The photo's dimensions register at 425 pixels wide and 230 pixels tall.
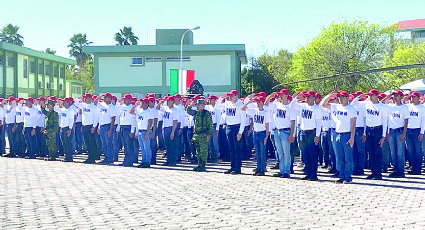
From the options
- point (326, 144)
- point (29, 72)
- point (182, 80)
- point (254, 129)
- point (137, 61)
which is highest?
point (137, 61)

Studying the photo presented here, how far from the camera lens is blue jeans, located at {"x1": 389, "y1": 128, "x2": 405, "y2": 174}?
1401 centimetres

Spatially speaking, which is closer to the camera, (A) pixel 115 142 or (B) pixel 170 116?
(B) pixel 170 116

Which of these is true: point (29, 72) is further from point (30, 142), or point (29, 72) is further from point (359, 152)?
point (359, 152)

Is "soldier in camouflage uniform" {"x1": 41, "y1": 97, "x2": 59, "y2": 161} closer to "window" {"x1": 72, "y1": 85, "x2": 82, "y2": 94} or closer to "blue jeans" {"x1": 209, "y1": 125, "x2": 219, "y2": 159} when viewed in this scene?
"blue jeans" {"x1": 209, "y1": 125, "x2": 219, "y2": 159}

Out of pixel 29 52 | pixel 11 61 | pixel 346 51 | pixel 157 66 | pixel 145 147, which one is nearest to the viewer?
pixel 145 147

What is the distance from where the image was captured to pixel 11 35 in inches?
3706

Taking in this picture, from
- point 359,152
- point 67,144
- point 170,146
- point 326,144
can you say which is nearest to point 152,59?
point 67,144

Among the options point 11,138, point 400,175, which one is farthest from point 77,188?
point 11,138

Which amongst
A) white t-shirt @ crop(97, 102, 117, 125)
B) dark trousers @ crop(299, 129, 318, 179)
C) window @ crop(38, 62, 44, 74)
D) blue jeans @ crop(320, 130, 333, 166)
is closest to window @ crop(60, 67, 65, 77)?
window @ crop(38, 62, 44, 74)

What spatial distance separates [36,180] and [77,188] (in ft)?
5.99

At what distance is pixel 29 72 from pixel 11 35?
40974mm

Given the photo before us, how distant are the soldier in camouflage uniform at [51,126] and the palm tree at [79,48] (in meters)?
81.1

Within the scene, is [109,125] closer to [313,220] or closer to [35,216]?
[35,216]

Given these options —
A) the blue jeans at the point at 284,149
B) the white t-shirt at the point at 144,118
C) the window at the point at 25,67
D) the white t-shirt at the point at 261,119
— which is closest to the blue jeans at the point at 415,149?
the blue jeans at the point at 284,149
